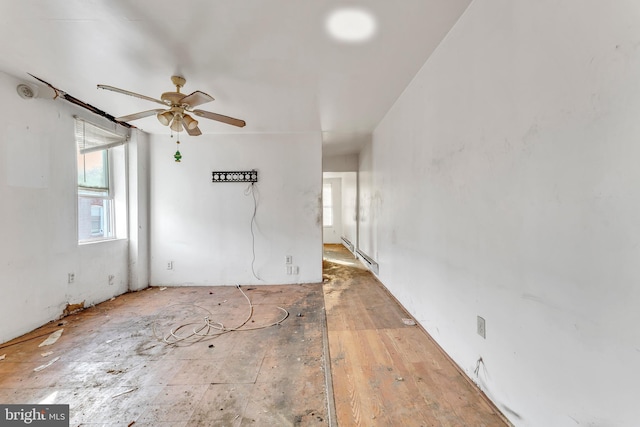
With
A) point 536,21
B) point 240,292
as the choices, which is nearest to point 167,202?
point 240,292

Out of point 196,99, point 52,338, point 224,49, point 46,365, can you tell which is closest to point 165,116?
point 196,99

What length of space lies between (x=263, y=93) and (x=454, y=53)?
1.82 m

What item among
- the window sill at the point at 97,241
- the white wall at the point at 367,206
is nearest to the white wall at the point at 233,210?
the window sill at the point at 97,241

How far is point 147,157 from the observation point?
13.1ft

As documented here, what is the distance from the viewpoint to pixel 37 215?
2527 millimetres

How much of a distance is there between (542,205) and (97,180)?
15.2 ft

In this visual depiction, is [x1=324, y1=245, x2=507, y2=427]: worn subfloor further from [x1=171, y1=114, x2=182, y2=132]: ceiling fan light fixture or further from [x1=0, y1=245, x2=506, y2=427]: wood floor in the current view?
[x1=171, y1=114, x2=182, y2=132]: ceiling fan light fixture

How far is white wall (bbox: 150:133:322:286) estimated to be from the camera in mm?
4035

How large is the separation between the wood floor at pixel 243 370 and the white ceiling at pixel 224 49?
247 cm

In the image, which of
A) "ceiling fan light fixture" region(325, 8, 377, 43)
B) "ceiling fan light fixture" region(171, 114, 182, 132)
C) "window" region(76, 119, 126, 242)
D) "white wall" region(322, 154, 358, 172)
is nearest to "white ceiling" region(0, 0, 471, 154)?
"ceiling fan light fixture" region(325, 8, 377, 43)

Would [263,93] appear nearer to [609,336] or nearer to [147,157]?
[147,157]

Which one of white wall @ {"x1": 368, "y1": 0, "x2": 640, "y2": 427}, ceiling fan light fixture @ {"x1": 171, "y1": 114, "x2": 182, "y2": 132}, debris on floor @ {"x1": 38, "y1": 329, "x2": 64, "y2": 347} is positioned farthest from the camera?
ceiling fan light fixture @ {"x1": 171, "y1": 114, "x2": 182, "y2": 132}

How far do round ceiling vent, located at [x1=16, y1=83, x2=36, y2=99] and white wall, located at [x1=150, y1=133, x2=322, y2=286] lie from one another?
1560 millimetres

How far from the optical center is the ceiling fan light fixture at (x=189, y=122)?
96.2 inches
